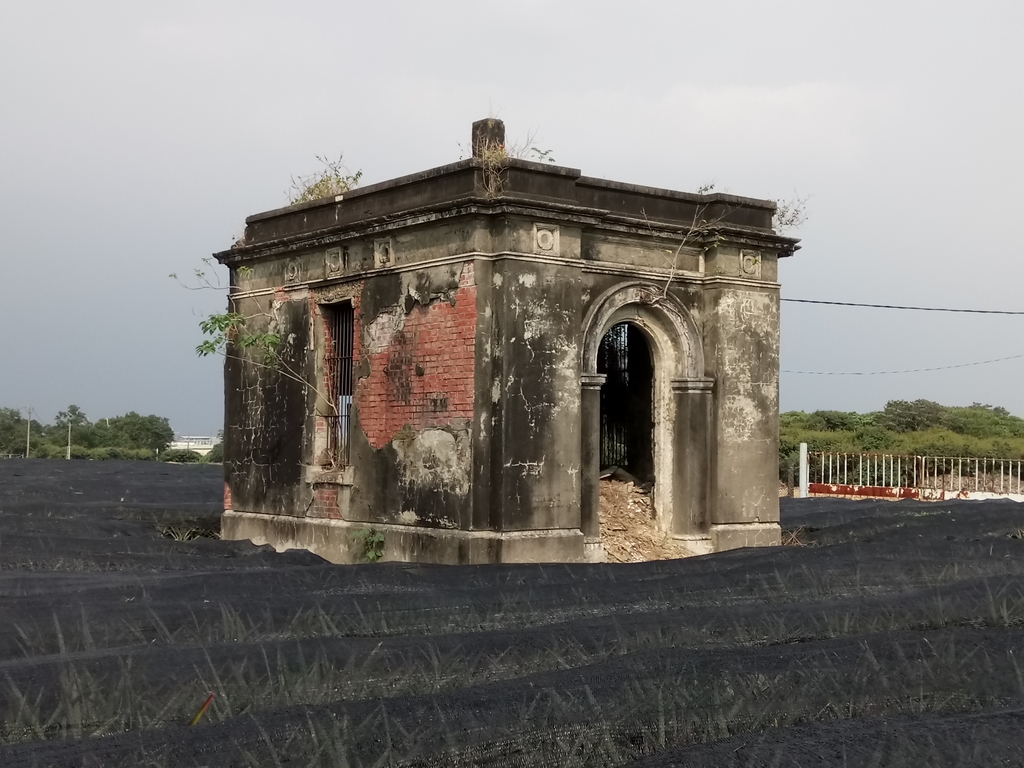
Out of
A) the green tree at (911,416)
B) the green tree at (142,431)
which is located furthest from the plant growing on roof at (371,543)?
the green tree at (142,431)

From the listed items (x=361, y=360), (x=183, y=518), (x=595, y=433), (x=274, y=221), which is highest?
(x=274, y=221)

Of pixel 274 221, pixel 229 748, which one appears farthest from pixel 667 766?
pixel 274 221

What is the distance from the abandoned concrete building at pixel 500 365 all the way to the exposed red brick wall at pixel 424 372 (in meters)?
0.02

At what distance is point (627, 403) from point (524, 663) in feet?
24.3

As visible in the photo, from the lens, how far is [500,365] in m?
9.78

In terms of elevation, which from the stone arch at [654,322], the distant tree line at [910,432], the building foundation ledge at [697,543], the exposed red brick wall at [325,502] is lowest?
the building foundation ledge at [697,543]

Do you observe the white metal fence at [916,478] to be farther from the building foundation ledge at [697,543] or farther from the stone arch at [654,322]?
the stone arch at [654,322]

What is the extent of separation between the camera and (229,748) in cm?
381

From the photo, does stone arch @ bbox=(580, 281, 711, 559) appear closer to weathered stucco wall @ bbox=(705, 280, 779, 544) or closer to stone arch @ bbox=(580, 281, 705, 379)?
stone arch @ bbox=(580, 281, 705, 379)

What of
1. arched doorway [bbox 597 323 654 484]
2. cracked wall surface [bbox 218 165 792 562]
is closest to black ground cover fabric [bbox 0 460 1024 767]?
cracked wall surface [bbox 218 165 792 562]

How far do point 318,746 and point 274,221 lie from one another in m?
9.69

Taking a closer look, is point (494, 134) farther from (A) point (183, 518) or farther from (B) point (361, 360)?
(A) point (183, 518)

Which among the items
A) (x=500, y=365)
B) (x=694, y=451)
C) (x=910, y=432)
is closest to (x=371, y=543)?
(x=500, y=365)

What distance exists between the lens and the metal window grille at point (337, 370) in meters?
12.0
